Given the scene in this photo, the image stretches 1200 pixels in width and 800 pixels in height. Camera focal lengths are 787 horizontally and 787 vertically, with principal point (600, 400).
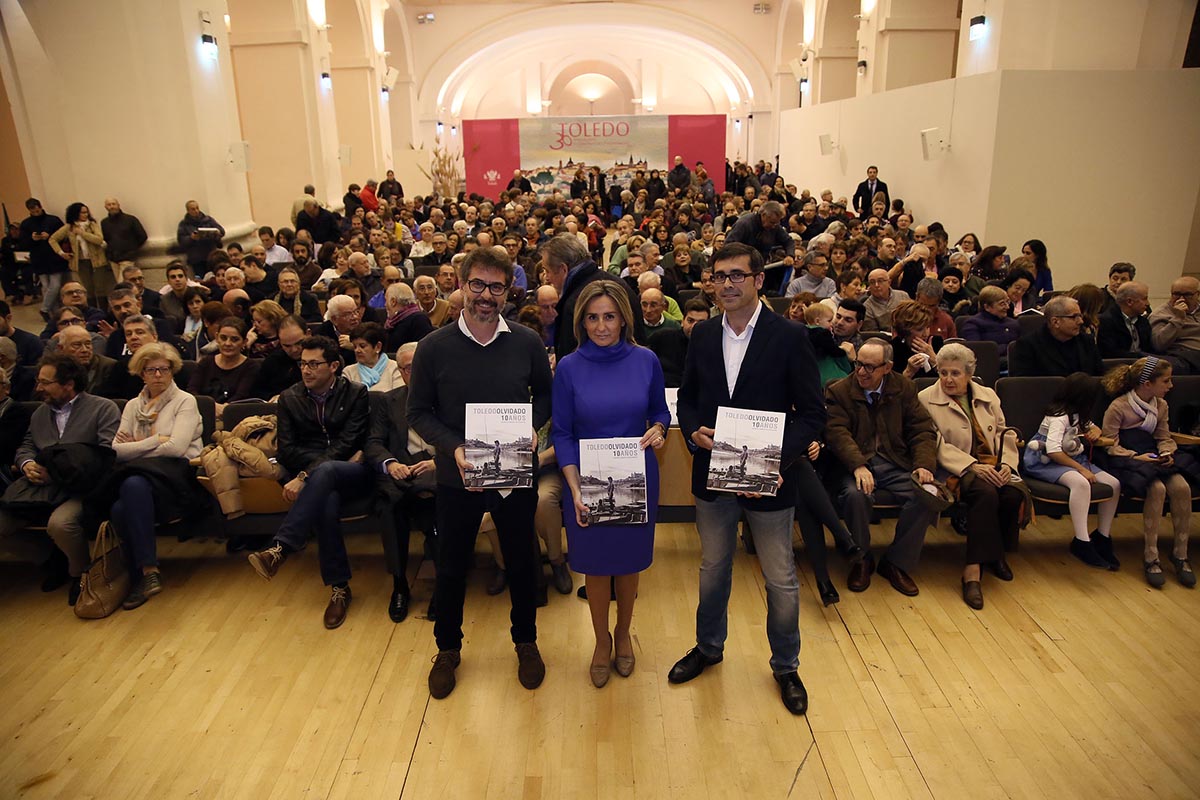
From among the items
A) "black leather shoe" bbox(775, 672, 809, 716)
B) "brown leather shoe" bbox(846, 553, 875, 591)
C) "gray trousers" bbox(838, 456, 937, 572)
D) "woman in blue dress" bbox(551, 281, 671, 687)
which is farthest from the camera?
"brown leather shoe" bbox(846, 553, 875, 591)

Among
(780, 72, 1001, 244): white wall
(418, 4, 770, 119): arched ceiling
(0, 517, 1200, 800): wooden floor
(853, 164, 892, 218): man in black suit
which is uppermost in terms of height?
(418, 4, 770, 119): arched ceiling

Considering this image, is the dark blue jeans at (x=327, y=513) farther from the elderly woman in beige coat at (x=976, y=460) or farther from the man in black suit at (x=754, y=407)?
the elderly woman in beige coat at (x=976, y=460)

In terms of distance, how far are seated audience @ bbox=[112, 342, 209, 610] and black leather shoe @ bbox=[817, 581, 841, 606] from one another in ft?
9.94

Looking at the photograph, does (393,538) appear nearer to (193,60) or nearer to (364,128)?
(193,60)

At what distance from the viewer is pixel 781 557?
9.30 ft

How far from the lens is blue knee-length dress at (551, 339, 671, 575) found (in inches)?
109

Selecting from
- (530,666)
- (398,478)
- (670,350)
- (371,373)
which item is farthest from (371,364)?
(530,666)

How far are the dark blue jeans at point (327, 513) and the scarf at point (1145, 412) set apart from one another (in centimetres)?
380

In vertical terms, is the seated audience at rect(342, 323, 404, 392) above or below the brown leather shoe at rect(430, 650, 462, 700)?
above

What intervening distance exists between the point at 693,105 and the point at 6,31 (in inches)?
→ 1041

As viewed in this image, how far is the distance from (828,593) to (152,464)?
10.7 feet

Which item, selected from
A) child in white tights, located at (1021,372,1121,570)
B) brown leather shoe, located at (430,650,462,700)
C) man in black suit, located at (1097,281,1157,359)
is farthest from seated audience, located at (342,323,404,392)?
man in black suit, located at (1097,281,1157,359)

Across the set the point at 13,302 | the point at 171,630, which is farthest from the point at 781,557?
the point at 13,302

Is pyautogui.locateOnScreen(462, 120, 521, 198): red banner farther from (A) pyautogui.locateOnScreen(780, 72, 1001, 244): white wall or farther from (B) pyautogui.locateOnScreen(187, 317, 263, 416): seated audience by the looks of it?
(B) pyautogui.locateOnScreen(187, 317, 263, 416): seated audience
